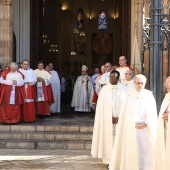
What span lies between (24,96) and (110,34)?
1692 centimetres

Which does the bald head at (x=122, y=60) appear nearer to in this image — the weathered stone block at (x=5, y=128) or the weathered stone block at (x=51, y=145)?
the weathered stone block at (x=51, y=145)

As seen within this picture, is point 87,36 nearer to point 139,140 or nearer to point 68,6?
point 68,6

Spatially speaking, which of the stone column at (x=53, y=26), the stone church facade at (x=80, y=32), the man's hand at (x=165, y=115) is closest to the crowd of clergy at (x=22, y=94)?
the stone church facade at (x=80, y=32)

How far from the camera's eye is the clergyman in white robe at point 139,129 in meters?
6.46

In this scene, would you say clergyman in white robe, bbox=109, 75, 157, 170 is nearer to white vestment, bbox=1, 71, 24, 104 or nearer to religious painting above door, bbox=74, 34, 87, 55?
white vestment, bbox=1, 71, 24, 104

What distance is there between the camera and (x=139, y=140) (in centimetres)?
654

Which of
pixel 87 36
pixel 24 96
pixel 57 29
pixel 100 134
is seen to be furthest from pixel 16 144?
pixel 87 36

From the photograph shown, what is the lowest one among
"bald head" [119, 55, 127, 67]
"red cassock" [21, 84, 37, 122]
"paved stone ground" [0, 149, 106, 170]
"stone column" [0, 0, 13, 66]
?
"paved stone ground" [0, 149, 106, 170]

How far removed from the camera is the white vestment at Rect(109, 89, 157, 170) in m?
6.46

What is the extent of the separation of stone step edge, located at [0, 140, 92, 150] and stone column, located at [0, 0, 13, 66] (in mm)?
4105

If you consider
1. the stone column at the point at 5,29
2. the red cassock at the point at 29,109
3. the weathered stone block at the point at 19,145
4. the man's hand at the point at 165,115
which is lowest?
the weathered stone block at the point at 19,145

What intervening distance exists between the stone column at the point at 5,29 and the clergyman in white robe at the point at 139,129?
7.53 m

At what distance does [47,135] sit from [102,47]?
703 inches

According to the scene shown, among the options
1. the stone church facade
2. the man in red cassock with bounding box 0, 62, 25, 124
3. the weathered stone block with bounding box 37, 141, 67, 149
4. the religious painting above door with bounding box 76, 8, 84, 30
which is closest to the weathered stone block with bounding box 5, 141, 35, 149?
the weathered stone block with bounding box 37, 141, 67, 149
